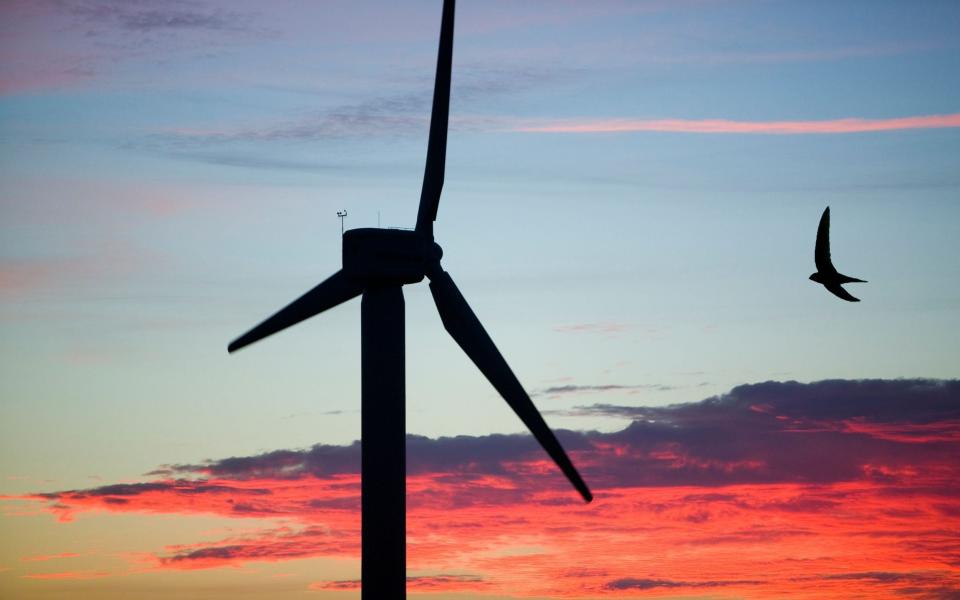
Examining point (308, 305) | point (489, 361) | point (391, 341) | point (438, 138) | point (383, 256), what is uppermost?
point (438, 138)

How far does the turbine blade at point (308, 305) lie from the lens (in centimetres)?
8800

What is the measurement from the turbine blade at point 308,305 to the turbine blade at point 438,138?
17.7ft

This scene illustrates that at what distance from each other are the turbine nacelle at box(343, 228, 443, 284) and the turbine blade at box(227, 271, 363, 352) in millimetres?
1112

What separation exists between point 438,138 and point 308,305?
11201 mm

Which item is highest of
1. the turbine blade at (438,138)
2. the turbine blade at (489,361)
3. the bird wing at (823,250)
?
the turbine blade at (438,138)

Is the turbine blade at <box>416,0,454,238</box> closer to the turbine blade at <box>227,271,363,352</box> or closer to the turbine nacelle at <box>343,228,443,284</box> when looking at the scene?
the turbine nacelle at <box>343,228,443,284</box>

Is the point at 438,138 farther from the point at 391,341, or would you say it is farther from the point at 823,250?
the point at 823,250

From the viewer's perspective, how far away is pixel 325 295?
292 feet

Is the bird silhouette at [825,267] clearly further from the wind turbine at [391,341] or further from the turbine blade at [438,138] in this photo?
the turbine blade at [438,138]

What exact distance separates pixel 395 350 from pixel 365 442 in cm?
486

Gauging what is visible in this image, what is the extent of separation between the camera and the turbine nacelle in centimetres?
8625

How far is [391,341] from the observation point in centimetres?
8569

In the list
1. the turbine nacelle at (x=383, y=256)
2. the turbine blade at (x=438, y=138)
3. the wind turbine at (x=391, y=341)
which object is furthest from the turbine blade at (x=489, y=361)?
the turbine blade at (x=438, y=138)

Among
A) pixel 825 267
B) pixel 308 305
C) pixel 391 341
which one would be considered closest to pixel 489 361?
pixel 391 341
